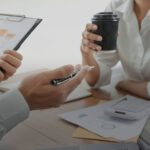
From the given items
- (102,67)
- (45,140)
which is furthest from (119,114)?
(102,67)

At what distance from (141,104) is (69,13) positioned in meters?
2.83

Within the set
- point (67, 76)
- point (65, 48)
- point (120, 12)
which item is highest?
point (120, 12)

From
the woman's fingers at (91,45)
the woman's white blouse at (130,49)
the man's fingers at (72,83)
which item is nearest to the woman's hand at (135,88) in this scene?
the woman's white blouse at (130,49)

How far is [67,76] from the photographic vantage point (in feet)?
2.60

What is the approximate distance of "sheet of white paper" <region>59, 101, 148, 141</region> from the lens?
712 mm

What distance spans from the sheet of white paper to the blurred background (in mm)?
2476

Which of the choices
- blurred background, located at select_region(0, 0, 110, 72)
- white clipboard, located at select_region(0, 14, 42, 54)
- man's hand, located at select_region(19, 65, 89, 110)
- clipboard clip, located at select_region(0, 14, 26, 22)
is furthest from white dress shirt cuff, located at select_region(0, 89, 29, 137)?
blurred background, located at select_region(0, 0, 110, 72)

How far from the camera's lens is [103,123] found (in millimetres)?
774

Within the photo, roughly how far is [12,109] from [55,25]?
9.87 feet

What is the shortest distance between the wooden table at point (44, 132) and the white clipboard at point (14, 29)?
0.28m

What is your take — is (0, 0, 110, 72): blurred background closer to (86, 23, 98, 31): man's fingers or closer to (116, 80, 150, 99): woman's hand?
(116, 80, 150, 99): woman's hand

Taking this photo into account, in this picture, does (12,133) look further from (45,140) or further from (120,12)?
(120,12)

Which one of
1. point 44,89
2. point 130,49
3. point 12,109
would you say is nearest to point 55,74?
point 44,89

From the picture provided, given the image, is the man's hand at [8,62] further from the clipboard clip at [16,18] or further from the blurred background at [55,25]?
the blurred background at [55,25]
